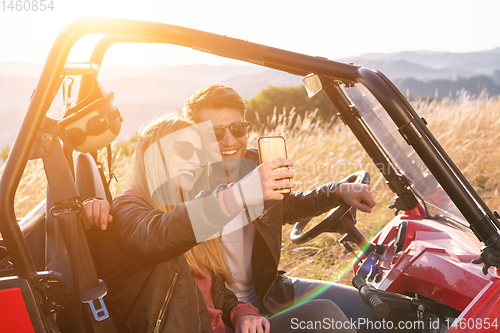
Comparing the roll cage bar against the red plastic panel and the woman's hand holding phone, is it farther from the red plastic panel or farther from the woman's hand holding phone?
the woman's hand holding phone

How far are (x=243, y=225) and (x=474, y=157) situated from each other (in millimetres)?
4432

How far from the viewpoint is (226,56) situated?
1318 millimetres

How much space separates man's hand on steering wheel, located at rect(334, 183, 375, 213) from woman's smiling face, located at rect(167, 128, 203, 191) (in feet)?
2.44

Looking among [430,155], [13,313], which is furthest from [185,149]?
[430,155]

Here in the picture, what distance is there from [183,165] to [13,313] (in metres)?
0.75

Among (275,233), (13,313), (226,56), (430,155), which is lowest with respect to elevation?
(275,233)

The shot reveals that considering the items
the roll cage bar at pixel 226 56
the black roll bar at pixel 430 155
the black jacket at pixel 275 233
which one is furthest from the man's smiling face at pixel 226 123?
the black roll bar at pixel 430 155

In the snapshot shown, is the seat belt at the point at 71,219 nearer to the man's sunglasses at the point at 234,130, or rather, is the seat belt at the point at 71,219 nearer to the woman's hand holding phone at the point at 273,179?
the woman's hand holding phone at the point at 273,179

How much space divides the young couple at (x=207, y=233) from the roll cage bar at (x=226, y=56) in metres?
0.30

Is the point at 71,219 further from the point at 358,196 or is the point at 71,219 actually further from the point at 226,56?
the point at 358,196

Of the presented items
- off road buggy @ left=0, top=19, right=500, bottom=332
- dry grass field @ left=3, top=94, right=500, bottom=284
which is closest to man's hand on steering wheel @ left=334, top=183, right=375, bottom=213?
off road buggy @ left=0, top=19, right=500, bottom=332

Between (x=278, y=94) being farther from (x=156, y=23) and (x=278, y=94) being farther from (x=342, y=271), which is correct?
(x=156, y=23)

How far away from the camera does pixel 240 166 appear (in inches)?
89.9

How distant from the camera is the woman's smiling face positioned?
173 cm
